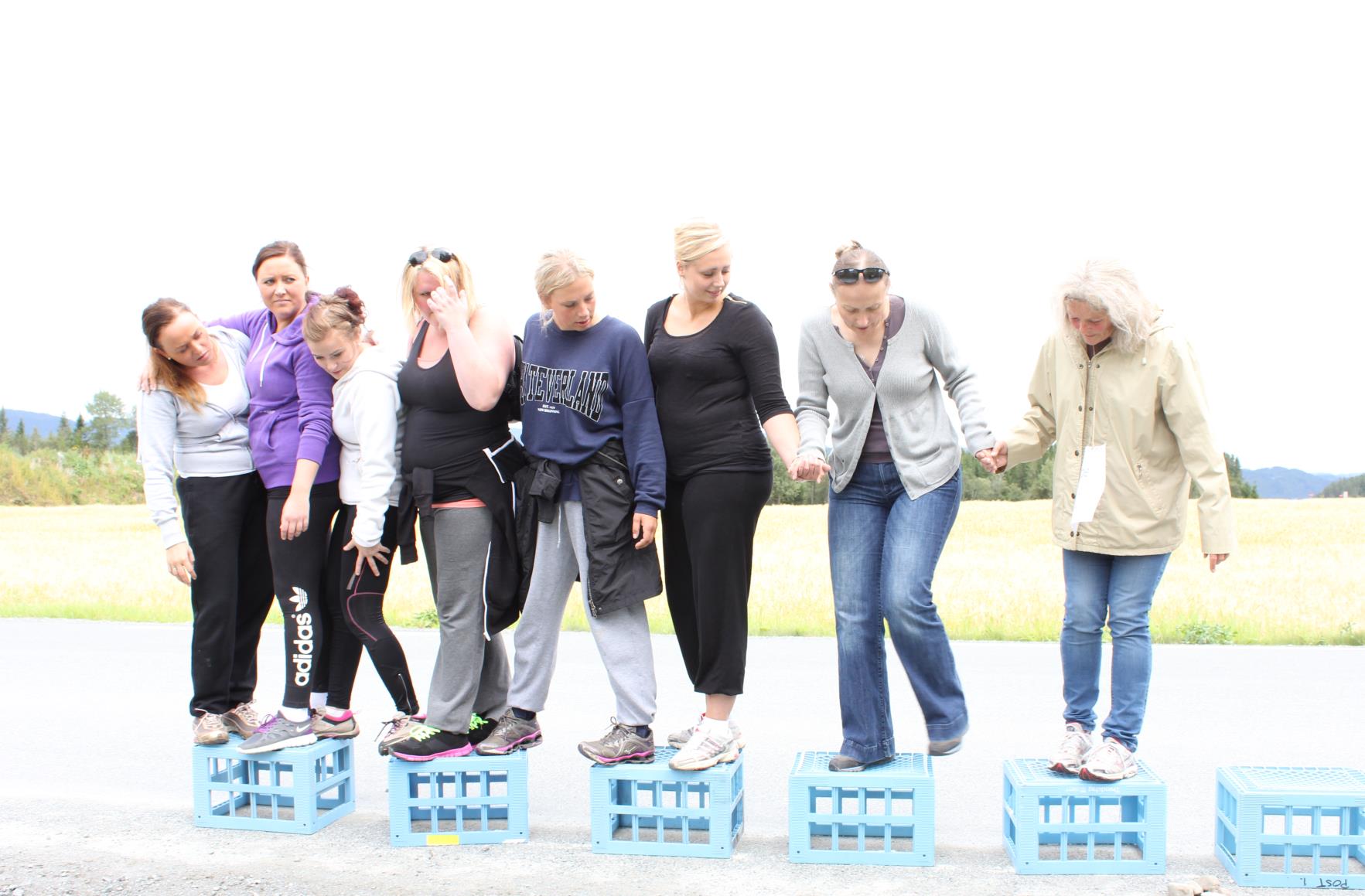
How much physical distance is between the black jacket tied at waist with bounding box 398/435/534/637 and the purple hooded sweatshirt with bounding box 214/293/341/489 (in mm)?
373

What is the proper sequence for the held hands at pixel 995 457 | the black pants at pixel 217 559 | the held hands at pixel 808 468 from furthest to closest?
1. the black pants at pixel 217 559
2. the held hands at pixel 995 457
3. the held hands at pixel 808 468

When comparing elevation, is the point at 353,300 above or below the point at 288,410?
above

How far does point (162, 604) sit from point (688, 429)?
7.48m

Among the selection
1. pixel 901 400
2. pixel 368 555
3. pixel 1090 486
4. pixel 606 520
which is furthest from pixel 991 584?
pixel 368 555

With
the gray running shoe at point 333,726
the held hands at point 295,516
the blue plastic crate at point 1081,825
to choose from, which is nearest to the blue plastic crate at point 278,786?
the gray running shoe at point 333,726

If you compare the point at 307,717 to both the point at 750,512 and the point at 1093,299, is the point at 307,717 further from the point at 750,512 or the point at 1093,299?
the point at 1093,299

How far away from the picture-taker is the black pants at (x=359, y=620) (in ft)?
13.4

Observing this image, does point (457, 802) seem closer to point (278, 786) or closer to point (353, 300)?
point (278, 786)

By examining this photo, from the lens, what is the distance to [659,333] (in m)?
3.88

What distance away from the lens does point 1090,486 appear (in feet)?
12.4

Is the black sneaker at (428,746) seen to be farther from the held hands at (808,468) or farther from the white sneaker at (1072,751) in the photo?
the white sneaker at (1072,751)

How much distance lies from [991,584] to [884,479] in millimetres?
5814

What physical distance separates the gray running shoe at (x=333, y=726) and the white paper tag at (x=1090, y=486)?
9.01ft

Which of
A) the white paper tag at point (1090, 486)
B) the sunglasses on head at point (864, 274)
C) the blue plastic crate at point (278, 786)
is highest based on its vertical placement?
the sunglasses on head at point (864, 274)
